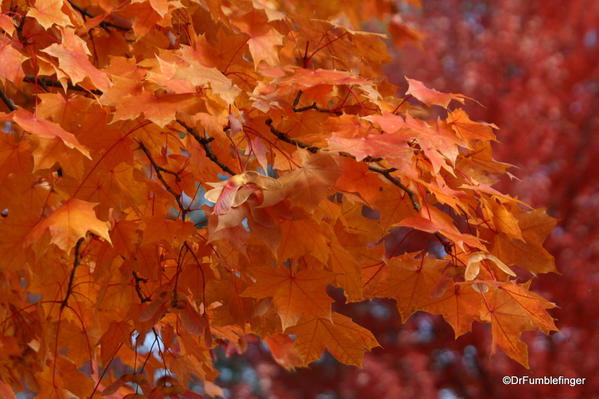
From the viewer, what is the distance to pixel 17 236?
4.68ft

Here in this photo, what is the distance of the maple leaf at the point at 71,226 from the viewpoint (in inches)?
45.4

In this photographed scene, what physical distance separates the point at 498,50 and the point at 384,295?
408 cm

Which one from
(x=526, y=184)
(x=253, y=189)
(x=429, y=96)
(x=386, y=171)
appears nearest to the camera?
(x=253, y=189)

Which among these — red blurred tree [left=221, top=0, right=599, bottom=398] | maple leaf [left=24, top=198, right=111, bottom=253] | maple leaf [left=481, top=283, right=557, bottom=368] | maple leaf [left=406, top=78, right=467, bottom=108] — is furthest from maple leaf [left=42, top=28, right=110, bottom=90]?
red blurred tree [left=221, top=0, right=599, bottom=398]

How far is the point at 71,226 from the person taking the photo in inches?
46.0

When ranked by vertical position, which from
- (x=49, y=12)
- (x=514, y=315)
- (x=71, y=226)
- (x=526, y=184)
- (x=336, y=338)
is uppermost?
(x=49, y=12)

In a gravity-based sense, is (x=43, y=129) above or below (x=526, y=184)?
above

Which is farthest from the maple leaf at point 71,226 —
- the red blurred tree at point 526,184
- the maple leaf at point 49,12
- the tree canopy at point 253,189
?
the red blurred tree at point 526,184

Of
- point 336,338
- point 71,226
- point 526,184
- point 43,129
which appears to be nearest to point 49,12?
point 43,129

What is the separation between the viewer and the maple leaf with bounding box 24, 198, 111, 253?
115 cm

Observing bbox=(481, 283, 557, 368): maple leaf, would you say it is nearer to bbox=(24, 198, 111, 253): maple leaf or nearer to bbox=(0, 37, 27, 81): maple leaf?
bbox=(24, 198, 111, 253): maple leaf

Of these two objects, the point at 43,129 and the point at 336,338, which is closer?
the point at 43,129

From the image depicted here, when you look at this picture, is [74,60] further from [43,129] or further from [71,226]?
[71,226]

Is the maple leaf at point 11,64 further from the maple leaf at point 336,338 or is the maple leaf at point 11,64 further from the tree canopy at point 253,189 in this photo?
the maple leaf at point 336,338
